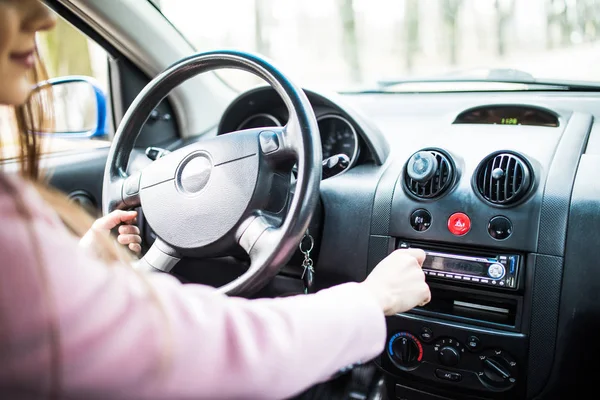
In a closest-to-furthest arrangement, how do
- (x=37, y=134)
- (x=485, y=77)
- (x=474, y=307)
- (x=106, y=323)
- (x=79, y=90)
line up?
1. (x=106, y=323)
2. (x=37, y=134)
3. (x=474, y=307)
4. (x=485, y=77)
5. (x=79, y=90)

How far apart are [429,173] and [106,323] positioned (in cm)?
115

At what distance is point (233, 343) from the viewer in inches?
29.0

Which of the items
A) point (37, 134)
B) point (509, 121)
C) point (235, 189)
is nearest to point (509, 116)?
point (509, 121)

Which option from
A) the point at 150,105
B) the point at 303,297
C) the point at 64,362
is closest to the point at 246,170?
the point at 150,105

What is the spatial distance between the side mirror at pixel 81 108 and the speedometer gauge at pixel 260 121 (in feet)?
2.11

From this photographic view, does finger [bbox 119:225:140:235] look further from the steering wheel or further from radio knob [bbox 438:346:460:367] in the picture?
radio knob [bbox 438:346:460:367]

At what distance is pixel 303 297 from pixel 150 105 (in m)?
0.95

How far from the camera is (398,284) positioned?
1121 millimetres

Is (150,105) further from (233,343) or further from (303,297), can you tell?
(233,343)

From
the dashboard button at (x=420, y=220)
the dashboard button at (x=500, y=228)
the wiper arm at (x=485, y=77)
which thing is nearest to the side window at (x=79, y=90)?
the wiper arm at (x=485, y=77)

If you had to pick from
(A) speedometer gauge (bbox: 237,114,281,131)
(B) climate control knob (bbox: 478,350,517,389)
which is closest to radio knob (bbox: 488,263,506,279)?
(B) climate control knob (bbox: 478,350,517,389)

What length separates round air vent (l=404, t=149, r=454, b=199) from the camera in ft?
5.26

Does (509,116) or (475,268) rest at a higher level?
(509,116)

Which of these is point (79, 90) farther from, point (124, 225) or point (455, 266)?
point (455, 266)
